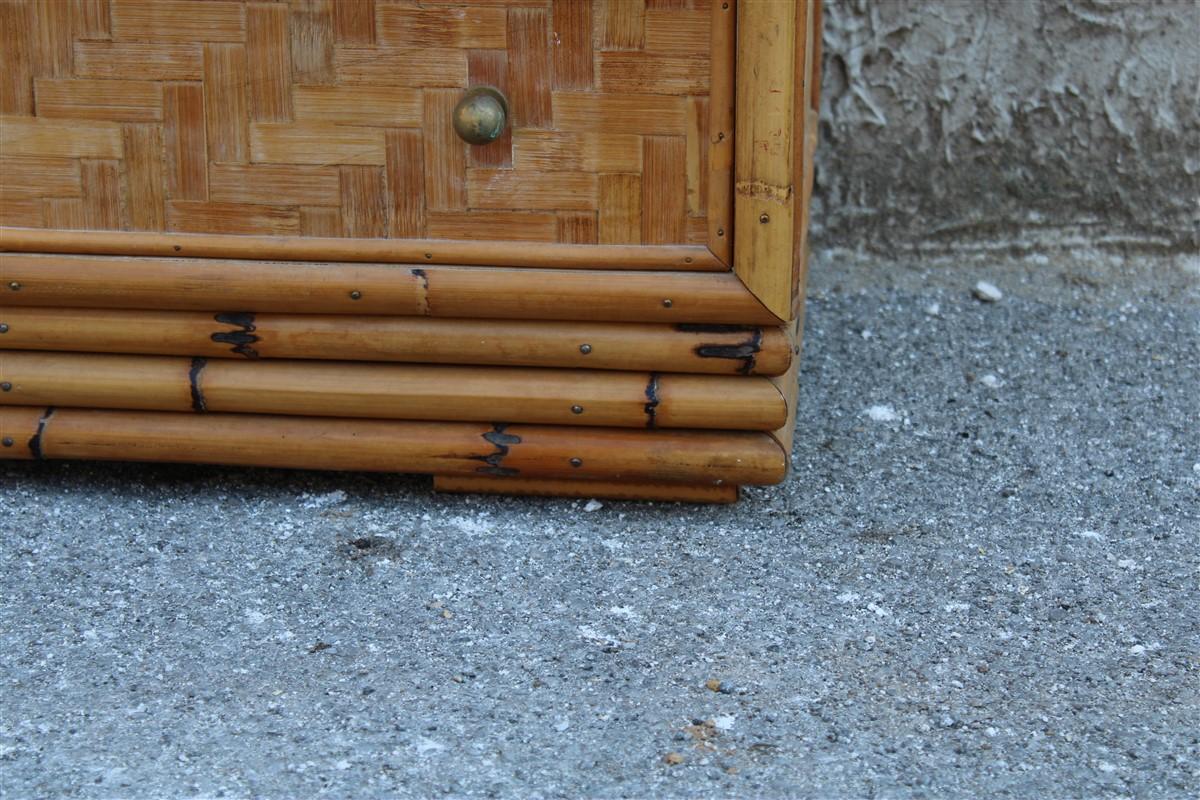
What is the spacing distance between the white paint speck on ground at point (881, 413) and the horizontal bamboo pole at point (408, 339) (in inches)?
25.4

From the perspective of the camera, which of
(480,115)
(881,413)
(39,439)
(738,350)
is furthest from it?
(881,413)

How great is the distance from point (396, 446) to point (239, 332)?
348 millimetres

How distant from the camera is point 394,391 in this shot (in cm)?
252

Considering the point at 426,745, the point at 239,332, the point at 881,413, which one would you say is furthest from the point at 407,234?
the point at 881,413

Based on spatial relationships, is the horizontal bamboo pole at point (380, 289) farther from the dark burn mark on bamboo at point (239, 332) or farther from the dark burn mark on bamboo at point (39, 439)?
the dark burn mark on bamboo at point (39, 439)

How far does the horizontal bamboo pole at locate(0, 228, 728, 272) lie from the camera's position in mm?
2428

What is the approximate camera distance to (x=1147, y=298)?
3672 millimetres

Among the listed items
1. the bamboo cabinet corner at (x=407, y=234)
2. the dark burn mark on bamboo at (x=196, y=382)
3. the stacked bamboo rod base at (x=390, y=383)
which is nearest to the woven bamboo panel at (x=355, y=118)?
the bamboo cabinet corner at (x=407, y=234)

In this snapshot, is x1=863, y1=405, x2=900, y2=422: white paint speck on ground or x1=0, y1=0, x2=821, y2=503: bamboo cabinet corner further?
x1=863, y1=405, x2=900, y2=422: white paint speck on ground

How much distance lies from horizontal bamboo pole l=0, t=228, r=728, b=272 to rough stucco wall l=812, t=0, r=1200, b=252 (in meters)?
1.64

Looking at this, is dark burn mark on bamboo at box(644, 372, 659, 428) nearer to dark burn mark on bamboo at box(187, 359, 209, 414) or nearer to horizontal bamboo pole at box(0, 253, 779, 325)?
horizontal bamboo pole at box(0, 253, 779, 325)

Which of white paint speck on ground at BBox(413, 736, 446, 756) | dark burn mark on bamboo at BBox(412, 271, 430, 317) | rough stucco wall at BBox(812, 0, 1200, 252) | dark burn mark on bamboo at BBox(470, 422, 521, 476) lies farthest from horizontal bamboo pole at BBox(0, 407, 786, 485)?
rough stucco wall at BBox(812, 0, 1200, 252)

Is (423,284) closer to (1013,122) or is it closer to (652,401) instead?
(652,401)

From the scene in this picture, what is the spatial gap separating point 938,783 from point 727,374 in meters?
0.89
